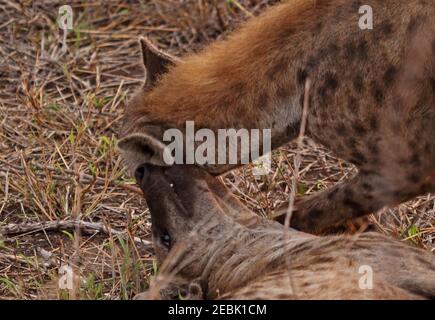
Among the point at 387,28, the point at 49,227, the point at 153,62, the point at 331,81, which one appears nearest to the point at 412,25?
the point at 387,28

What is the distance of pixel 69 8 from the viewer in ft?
22.8

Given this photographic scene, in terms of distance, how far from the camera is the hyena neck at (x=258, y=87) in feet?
15.1

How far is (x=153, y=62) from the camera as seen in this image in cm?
477

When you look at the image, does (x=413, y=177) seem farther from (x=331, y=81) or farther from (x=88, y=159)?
(x=88, y=159)

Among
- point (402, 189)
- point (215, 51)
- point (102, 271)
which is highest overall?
point (215, 51)

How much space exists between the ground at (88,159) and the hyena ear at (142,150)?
255mm

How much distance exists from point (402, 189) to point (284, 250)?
63cm

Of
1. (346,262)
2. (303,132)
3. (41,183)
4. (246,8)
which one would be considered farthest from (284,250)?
(246,8)

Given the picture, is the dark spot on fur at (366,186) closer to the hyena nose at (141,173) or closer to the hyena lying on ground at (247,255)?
the hyena lying on ground at (247,255)

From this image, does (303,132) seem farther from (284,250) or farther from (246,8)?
(246,8)

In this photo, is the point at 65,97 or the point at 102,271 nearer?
the point at 102,271

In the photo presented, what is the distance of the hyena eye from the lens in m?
4.43

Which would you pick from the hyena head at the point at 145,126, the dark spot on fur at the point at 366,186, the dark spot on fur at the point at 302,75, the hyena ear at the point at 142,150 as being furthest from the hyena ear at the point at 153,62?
the dark spot on fur at the point at 366,186
